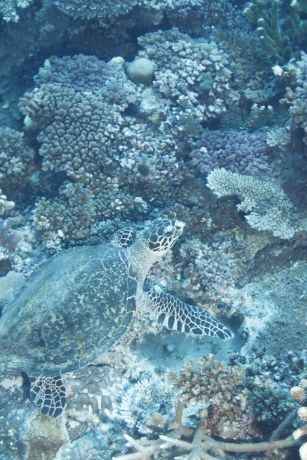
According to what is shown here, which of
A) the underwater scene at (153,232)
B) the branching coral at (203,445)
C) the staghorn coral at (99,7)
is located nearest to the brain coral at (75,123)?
the underwater scene at (153,232)

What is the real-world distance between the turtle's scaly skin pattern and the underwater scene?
0.05 ft

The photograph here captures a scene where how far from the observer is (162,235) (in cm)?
354

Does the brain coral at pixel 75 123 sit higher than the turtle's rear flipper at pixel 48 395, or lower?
higher

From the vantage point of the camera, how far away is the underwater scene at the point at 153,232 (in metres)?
2.89

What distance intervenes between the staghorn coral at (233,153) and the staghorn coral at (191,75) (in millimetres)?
462

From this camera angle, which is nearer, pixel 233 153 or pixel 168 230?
pixel 168 230

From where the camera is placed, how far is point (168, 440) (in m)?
2.36

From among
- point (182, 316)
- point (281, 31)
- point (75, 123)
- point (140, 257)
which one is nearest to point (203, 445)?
point (182, 316)

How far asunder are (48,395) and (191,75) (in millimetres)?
3688

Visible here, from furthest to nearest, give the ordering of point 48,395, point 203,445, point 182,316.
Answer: point 182,316 → point 48,395 → point 203,445

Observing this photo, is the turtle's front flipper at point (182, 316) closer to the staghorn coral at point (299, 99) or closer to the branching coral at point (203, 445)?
the branching coral at point (203, 445)

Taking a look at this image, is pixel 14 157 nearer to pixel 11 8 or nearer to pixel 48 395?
pixel 11 8

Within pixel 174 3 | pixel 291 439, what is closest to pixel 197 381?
pixel 291 439

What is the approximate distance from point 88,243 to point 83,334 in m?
1.06
